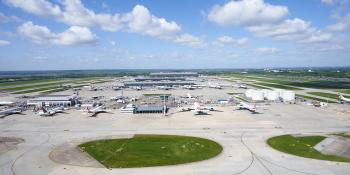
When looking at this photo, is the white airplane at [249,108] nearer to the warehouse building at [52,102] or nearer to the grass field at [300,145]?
the grass field at [300,145]

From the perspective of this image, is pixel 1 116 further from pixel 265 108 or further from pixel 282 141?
pixel 265 108

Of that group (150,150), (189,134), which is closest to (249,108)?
(189,134)

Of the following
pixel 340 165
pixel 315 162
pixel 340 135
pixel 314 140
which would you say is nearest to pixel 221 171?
pixel 315 162

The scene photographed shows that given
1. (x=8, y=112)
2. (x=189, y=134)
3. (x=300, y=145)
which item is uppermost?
(x=8, y=112)

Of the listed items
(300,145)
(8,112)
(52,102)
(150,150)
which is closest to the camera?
(150,150)

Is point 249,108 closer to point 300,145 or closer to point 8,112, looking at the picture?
point 300,145

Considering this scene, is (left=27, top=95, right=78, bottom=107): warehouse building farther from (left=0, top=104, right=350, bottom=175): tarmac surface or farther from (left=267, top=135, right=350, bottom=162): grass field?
(left=267, top=135, right=350, bottom=162): grass field
